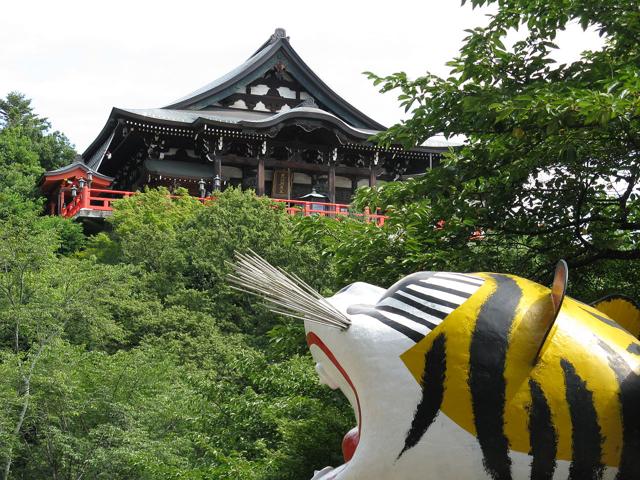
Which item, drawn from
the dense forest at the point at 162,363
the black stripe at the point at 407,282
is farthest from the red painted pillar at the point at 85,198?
the black stripe at the point at 407,282

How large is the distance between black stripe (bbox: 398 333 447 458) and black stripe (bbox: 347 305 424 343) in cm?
7

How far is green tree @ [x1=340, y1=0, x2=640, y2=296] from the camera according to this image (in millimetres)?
7125

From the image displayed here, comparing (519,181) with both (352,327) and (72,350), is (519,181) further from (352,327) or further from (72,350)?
(72,350)

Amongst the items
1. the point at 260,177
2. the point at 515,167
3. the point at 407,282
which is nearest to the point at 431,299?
the point at 407,282

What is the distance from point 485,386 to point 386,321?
450mm

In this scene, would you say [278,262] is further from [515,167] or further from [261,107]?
[261,107]

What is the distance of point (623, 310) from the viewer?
4.17 m

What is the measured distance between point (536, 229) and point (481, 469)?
14.3 feet

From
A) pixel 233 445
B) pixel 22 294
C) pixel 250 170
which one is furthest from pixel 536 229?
pixel 250 170

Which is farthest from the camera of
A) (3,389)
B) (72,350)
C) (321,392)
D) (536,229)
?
(72,350)

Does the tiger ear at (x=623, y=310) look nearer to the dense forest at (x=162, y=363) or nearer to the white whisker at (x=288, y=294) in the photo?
the white whisker at (x=288, y=294)

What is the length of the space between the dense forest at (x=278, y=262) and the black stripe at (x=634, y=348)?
2.41 meters

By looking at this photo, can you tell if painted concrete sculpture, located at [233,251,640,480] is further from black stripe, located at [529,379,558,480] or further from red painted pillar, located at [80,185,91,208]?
red painted pillar, located at [80,185,91,208]

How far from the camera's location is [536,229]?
750cm
